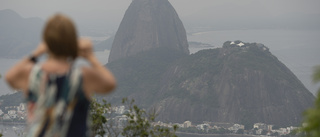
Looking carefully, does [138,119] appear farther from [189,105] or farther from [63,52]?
[189,105]

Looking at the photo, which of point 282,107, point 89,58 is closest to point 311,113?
point 89,58

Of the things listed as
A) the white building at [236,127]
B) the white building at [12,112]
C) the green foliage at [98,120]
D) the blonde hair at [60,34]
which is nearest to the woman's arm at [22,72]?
the blonde hair at [60,34]

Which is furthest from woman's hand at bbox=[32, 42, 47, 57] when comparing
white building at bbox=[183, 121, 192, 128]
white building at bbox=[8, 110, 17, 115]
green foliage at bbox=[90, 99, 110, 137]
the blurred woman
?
white building at bbox=[8, 110, 17, 115]

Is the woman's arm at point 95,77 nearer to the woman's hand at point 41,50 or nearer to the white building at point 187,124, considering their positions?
the woman's hand at point 41,50

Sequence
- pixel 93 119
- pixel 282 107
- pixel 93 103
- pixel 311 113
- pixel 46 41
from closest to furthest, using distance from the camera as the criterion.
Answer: pixel 46 41 < pixel 311 113 < pixel 93 119 < pixel 93 103 < pixel 282 107

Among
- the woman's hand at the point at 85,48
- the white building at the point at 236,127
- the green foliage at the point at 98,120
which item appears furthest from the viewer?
the white building at the point at 236,127

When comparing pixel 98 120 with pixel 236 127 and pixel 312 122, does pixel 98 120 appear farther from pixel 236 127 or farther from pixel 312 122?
pixel 236 127
